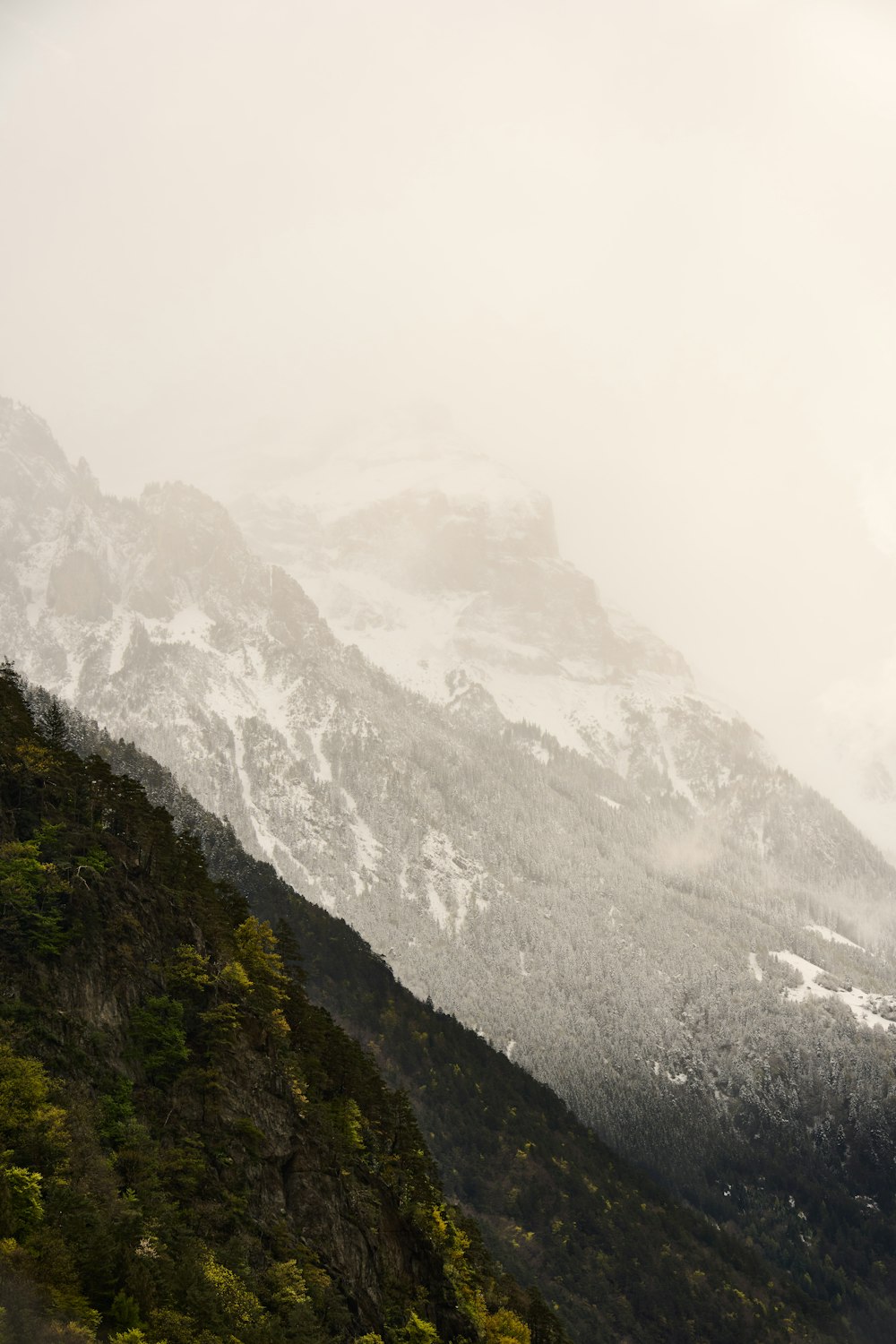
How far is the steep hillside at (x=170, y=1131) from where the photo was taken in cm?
2381

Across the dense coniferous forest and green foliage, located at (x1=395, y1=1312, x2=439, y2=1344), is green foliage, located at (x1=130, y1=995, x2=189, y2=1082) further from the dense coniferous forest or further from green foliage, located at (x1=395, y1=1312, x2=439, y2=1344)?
the dense coniferous forest

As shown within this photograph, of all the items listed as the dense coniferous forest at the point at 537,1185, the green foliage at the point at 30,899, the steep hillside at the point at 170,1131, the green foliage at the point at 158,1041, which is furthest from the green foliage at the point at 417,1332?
the dense coniferous forest at the point at 537,1185

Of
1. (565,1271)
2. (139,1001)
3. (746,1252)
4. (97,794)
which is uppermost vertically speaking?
(97,794)

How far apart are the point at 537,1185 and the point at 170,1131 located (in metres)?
129

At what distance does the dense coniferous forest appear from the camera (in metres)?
137

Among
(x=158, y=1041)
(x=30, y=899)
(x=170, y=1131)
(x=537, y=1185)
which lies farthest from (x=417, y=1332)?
(x=537, y=1185)

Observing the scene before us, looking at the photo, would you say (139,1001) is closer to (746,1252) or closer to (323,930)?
(323,930)

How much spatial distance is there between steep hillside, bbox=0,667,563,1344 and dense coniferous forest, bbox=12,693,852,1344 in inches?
3215

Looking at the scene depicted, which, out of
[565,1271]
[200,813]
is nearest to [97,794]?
[200,813]

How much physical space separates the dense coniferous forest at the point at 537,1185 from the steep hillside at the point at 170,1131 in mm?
81650

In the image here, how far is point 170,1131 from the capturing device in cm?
3522

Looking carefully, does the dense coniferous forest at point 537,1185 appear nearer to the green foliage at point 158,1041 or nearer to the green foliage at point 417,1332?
the green foliage at point 417,1332

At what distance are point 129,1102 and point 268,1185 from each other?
919cm

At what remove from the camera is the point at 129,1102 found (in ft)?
109
